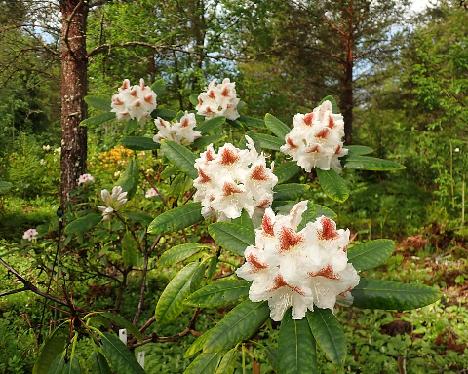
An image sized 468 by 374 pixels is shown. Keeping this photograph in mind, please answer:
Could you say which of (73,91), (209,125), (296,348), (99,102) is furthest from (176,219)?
(73,91)

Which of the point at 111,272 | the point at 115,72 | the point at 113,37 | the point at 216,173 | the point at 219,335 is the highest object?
the point at 113,37

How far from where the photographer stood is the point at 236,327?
92 centimetres

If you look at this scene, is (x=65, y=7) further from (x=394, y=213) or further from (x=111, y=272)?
(x=394, y=213)

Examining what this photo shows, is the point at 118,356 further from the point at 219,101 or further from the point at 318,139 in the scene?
the point at 219,101

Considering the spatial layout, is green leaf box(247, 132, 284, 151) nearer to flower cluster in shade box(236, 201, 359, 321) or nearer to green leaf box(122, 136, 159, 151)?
green leaf box(122, 136, 159, 151)

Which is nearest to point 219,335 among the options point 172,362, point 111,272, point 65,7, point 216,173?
point 216,173

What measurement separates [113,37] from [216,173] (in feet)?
13.9

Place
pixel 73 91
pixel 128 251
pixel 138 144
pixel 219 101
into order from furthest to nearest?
pixel 73 91 < pixel 219 101 < pixel 128 251 < pixel 138 144

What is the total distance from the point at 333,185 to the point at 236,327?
62 cm

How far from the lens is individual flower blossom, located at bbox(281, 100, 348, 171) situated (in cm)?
142

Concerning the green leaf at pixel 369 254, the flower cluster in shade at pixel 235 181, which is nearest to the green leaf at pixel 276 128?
the flower cluster in shade at pixel 235 181

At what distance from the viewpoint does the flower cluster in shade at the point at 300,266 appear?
88 centimetres

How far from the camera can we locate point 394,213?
20.1 ft

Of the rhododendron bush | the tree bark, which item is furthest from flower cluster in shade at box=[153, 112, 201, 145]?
the tree bark
